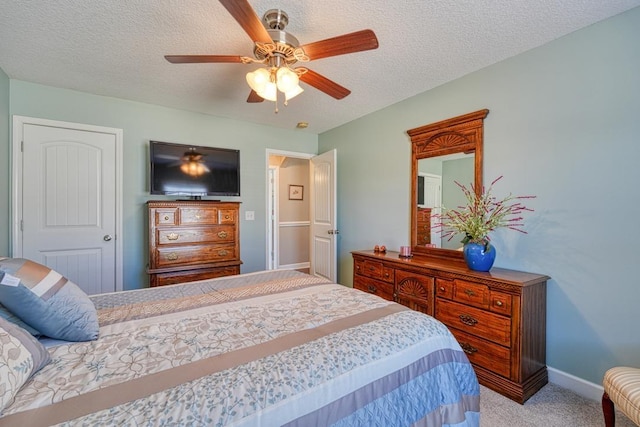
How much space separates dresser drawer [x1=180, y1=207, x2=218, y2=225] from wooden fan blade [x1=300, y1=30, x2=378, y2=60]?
203 centimetres

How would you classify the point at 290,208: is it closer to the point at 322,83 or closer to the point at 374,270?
the point at 374,270

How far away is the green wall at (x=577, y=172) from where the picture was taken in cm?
179

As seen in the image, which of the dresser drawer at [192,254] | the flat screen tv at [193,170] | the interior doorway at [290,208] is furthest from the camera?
the interior doorway at [290,208]

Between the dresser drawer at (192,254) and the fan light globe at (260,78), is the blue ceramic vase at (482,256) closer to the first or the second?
the fan light globe at (260,78)

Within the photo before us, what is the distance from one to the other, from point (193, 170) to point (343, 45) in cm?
237

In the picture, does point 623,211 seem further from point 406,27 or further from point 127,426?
point 127,426

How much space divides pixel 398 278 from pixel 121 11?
283 cm

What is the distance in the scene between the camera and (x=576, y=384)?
198 centimetres

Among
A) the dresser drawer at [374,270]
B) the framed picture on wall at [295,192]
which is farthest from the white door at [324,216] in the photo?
the framed picture on wall at [295,192]

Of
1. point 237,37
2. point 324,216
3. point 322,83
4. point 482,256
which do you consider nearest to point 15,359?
point 322,83

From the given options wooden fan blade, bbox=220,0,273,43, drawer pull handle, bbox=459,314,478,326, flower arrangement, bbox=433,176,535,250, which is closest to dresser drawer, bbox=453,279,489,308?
drawer pull handle, bbox=459,314,478,326

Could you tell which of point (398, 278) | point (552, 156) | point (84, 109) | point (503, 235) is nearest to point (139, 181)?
point (84, 109)

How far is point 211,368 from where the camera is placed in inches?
37.4

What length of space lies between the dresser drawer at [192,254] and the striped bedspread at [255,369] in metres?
1.29
